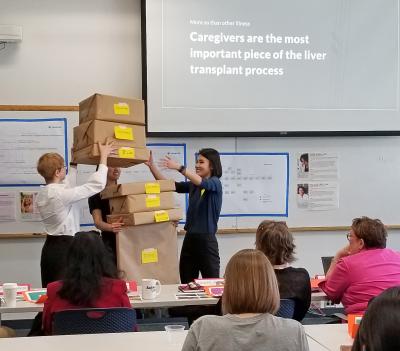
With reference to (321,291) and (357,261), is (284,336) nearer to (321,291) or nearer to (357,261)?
(357,261)

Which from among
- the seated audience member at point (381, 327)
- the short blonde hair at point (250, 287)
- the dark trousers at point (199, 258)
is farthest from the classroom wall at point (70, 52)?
the seated audience member at point (381, 327)

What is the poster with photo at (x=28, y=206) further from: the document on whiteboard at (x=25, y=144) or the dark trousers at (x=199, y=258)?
the dark trousers at (x=199, y=258)

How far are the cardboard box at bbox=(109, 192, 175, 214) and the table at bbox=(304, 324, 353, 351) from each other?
1.66 meters

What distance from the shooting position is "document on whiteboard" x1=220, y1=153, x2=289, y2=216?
500 cm

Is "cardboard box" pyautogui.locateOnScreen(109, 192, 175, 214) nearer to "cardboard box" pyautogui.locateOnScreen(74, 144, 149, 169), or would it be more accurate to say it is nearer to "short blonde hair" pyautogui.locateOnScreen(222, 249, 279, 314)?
"cardboard box" pyautogui.locateOnScreen(74, 144, 149, 169)

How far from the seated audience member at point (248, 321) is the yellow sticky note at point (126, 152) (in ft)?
6.48

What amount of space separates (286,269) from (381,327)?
1.74 m

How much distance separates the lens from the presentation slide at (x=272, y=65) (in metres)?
4.82

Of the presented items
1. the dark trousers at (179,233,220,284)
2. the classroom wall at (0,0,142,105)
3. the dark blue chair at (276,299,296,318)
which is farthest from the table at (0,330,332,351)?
the classroom wall at (0,0,142,105)

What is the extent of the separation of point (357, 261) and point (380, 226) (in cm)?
24

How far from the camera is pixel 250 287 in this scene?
1.75 meters

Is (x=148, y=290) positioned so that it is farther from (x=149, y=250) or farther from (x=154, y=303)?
(x=149, y=250)

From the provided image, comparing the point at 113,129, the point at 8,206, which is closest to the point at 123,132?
the point at 113,129

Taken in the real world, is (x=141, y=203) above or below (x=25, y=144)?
below
